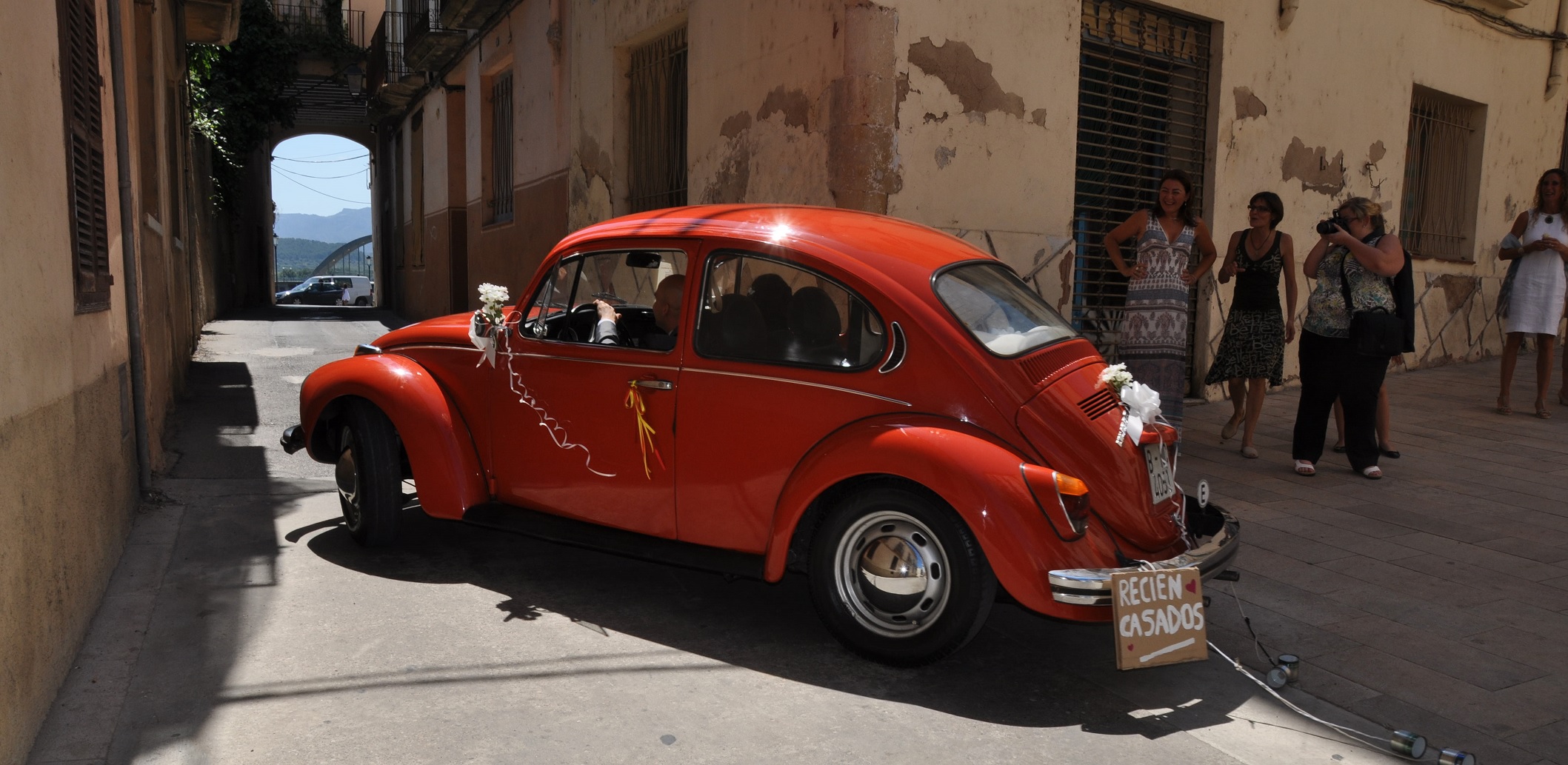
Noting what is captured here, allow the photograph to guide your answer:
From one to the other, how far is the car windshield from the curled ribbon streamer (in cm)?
152

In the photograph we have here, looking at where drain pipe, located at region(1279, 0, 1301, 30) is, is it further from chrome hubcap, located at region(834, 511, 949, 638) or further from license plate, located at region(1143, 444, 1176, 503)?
chrome hubcap, located at region(834, 511, 949, 638)

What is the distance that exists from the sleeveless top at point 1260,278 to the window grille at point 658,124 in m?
4.80

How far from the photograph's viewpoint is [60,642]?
3.54 m

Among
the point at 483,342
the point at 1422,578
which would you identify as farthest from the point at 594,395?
the point at 1422,578

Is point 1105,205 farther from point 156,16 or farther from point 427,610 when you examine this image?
point 156,16

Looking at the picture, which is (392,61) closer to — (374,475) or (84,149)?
(84,149)

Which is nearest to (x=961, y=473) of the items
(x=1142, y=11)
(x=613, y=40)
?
(x=1142, y=11)

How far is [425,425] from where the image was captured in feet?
15.7

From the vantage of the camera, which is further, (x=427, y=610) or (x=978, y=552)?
(x=427, y=610)

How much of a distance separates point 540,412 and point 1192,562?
8.51 ft

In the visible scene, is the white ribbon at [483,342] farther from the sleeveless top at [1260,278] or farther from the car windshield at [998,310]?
the sleeveless top at [1260,278]

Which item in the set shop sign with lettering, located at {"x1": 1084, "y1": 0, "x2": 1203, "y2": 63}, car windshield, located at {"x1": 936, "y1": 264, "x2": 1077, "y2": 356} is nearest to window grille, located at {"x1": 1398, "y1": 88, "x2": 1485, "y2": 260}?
shop sign with lettering, located at {"x1": 1084, "y1": 0, "x2": 1203, "y2": 63}

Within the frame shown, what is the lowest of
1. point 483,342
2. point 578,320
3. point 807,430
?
point 807,430

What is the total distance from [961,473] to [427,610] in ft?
7.21
